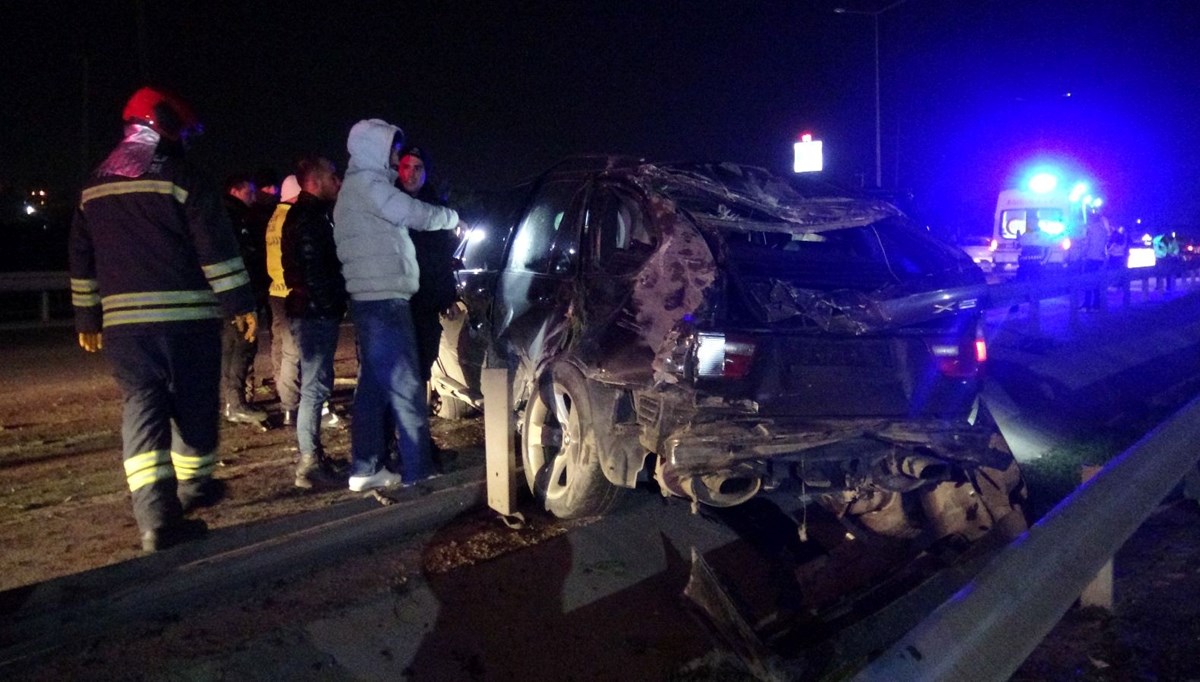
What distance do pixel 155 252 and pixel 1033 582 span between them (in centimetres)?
359

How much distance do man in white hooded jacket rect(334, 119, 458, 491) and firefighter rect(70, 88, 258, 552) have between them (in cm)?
67

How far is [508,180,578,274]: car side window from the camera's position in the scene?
15.6 feet

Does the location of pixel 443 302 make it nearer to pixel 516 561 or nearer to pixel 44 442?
pixel 516 561

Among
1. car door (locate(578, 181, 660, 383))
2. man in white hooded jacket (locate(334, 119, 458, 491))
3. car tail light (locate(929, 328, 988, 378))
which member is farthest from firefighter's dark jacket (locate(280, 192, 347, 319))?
car tail light (locate(929, 328, 988, 378))

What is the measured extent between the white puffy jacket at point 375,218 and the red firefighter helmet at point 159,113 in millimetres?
819

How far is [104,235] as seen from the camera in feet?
13.0

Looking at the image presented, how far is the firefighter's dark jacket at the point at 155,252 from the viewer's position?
3928 mm

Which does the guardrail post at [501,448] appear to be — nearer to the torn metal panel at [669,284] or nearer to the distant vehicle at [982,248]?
the torn metal panel at [669,284]

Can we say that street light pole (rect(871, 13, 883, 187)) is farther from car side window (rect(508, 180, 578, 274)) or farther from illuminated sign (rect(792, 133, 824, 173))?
car side window (rect(508, 180, 578, 274))

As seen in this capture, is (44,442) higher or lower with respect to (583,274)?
lower

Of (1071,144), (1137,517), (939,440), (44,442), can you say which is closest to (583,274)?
(939,440)

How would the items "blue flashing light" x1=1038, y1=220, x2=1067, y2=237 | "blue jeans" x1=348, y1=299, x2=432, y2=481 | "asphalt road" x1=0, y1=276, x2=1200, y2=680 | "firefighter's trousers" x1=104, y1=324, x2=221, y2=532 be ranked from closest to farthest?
1. "asphalt road" x1=0, y1=276, x2=1200, y2=680
2. "firefighter's trousers" x1=104, y1=324, x2=221, y2=532
3. "blue jeans" x1=348, y1=299, x2=432, y2=481
4. "blue flashing light" x1=1038, y1=220, x2=1067, y2=237

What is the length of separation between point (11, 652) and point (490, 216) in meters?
3.82

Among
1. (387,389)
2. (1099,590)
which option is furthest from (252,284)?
(1099,590)
